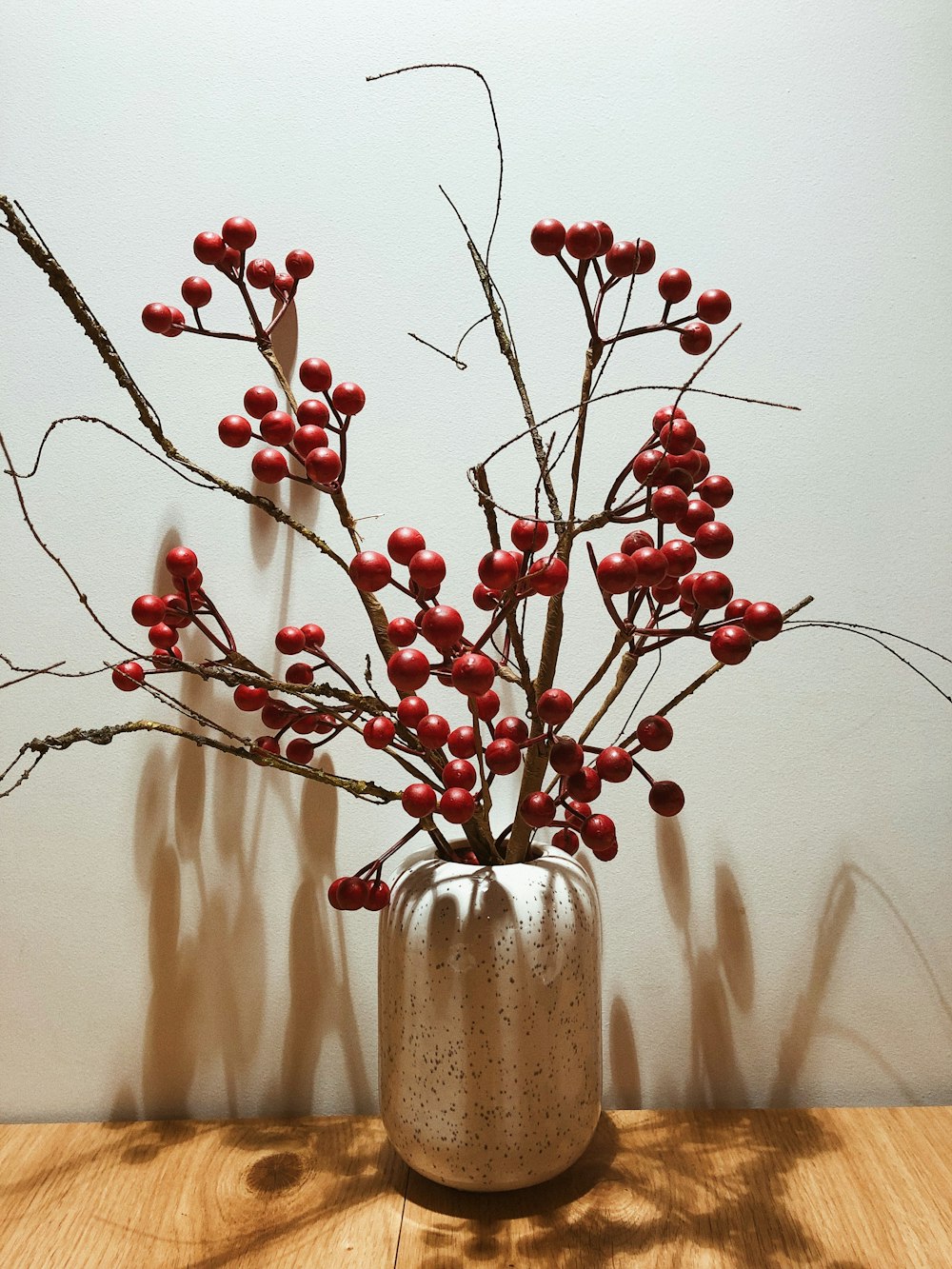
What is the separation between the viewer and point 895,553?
82 cm

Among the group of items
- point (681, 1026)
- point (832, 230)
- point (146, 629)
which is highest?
point (832, 230)

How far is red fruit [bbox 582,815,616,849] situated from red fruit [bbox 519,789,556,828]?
0.12 ft

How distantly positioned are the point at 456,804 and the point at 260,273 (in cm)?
40

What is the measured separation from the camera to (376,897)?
0.71 m

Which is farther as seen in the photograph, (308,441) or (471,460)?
(471,460)

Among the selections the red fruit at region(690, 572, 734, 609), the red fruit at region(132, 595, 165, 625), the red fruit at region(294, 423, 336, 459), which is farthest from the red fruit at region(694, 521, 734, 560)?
the red fruit at region(132, 595, 165, 625)

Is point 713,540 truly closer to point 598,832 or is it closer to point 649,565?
point 649,565

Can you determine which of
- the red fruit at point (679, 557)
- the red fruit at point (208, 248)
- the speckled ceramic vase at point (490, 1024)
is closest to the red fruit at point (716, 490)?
the red fruit at point (679, 557)

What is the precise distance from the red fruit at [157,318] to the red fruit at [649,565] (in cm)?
36

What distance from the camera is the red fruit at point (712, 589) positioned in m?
0.56

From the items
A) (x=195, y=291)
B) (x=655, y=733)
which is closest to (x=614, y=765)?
(x=655, y=733)

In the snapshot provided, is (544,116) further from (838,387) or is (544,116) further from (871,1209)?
(871,1209)

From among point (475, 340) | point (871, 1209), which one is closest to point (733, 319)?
point (475, 340)

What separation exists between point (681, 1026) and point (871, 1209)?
183 mm
